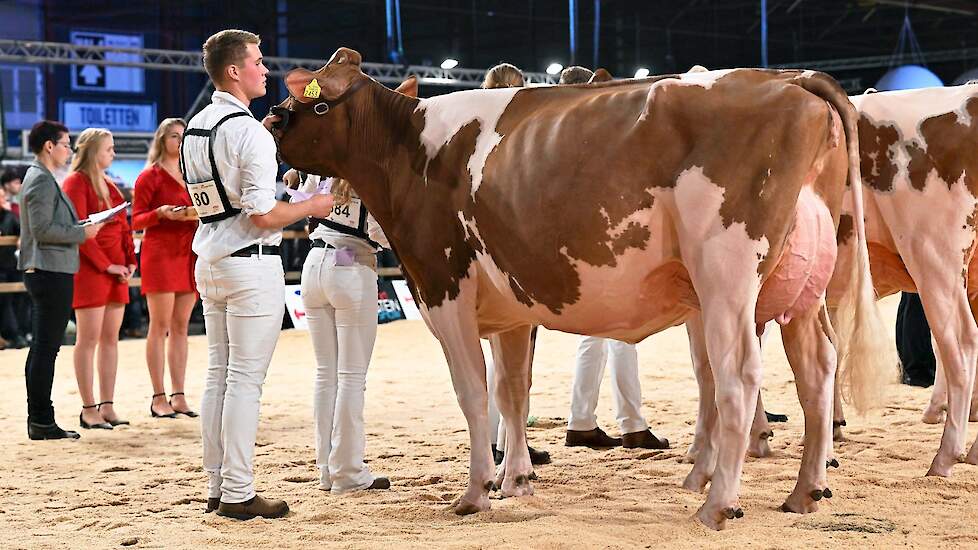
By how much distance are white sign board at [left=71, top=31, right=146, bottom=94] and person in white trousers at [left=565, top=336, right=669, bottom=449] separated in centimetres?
1379

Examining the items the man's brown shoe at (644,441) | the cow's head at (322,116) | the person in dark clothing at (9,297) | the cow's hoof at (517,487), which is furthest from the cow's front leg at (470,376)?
the person in dark clothing at (9,297)

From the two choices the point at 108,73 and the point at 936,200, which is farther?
the point at 108,73

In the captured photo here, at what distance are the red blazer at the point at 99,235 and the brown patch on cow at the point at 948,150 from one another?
4696 millimetres

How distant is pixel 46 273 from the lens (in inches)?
252

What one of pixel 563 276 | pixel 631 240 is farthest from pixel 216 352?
pixel 631 240

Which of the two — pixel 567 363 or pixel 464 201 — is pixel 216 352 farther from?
pixel 567 363

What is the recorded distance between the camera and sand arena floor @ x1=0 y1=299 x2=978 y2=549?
3.99 meters

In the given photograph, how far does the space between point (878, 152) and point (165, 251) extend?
14.2ft

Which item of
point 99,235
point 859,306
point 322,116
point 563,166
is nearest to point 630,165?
point 563,166

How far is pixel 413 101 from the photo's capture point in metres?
4.75

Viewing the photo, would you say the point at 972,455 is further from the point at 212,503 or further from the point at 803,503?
the point at 212,503

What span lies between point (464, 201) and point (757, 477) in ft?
6.02

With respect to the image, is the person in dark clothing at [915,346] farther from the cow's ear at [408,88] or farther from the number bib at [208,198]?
the number bib at [208,198]

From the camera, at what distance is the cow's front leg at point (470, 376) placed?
4426 mm
